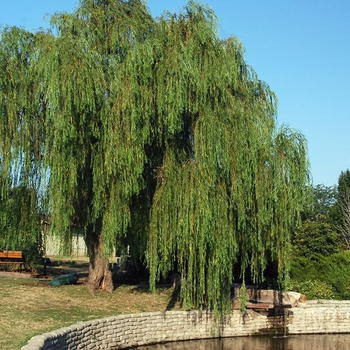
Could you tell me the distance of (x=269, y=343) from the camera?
15891 mm

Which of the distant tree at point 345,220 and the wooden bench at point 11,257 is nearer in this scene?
the wooden bench at point 11,257

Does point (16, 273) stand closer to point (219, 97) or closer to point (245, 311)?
point (245, 311)

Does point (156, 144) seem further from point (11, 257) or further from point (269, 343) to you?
point (11, 257)

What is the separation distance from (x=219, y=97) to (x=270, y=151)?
2.04 m

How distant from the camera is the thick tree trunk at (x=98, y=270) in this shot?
16.6 metres

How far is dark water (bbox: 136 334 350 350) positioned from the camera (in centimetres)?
1485

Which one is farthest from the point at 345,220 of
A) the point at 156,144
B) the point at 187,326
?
the point at 156,144

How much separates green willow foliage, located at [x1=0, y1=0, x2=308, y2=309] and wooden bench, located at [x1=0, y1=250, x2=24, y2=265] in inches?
318

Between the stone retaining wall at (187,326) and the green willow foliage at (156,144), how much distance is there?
0.98 meters

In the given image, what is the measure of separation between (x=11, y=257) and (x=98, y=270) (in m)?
7.28

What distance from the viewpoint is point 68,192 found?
45.3 feet

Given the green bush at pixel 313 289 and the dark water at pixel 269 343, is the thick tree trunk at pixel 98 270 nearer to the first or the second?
the dark water at pixel 269 343

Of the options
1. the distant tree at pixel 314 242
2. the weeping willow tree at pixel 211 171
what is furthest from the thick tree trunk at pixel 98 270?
the distant tree at pixel 314 242

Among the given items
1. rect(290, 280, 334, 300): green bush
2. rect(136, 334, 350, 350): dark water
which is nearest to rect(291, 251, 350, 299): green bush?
rect(290, 280, 334, 300): green bush
